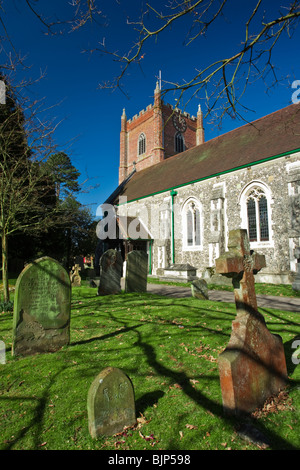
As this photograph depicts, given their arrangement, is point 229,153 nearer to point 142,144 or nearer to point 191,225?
point 191,225

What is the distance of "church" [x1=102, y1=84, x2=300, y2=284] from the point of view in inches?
486

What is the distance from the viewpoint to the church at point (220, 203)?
12.3 meters

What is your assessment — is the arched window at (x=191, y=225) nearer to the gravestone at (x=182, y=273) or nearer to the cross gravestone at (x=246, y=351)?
the gravestone at (x=182, y=273)

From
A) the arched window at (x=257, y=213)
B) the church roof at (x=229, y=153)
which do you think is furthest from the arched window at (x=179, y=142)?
the arched window at (x=257, y=213)

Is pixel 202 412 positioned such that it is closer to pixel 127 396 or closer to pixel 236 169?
pixel 127 396

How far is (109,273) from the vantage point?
927 cm

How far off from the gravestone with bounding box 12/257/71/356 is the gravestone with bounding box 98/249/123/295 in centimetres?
455

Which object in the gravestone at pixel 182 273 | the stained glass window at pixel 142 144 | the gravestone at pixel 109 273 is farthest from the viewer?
the stained glass window at pixel 142 144

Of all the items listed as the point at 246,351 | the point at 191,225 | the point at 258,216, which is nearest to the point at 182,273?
the point at 191,225

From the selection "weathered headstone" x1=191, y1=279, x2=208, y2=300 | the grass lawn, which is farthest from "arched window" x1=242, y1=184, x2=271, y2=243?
the grass lawn

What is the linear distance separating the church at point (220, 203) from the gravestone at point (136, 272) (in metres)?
4.52

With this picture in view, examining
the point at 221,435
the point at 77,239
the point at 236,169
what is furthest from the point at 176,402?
the point at 77,239

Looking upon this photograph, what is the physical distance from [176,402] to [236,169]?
1352 cm

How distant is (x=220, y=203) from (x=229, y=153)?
363 cm
